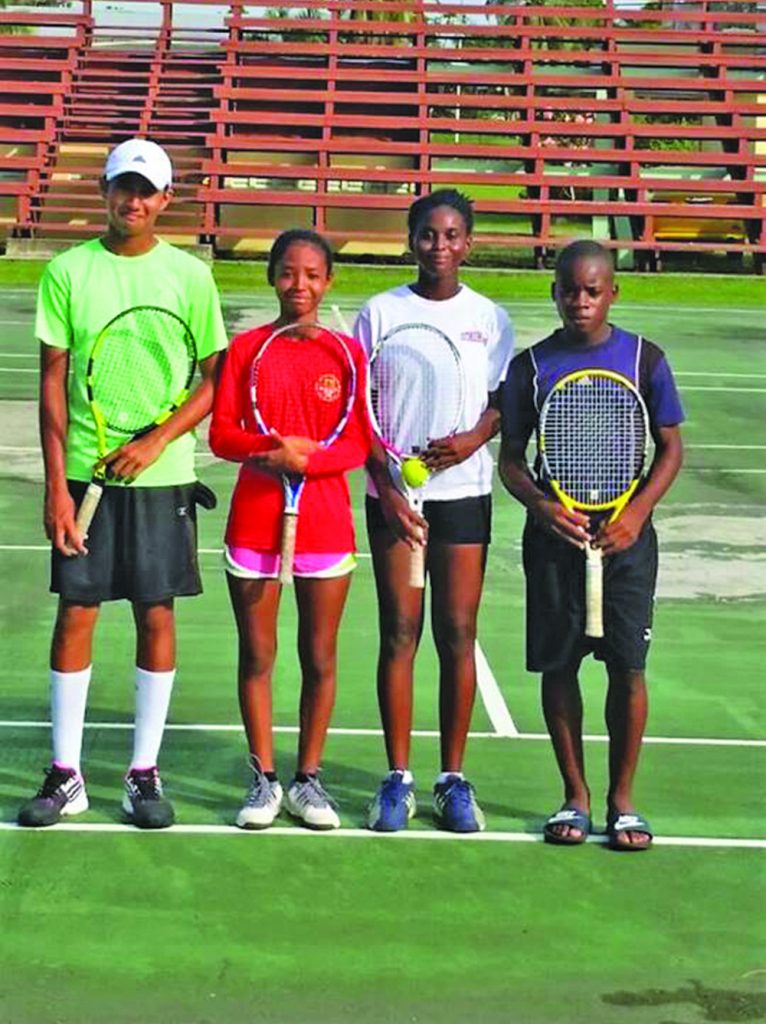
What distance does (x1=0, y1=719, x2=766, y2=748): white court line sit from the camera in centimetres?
712

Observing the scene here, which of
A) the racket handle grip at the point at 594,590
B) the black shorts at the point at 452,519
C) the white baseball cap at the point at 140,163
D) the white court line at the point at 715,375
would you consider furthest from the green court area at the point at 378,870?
the white court line at the point at 715,375

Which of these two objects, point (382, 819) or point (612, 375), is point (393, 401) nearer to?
point (612, 375)

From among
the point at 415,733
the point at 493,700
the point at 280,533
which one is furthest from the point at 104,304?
the point at 493,700

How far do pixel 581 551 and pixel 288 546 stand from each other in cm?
89

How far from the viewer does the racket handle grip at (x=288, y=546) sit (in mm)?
5715

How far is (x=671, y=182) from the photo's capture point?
29.9 m

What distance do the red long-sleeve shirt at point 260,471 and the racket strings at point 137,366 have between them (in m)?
0.16

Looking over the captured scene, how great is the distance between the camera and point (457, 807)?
601 centimetres

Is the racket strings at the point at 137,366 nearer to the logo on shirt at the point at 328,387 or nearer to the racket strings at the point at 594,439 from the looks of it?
the logo on shirt at the point at 328,387

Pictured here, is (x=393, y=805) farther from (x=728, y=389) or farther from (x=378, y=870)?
(x=728, y=389)

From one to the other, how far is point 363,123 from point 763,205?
6.57 m

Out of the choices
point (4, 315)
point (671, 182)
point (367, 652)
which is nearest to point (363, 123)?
point (671, 182)

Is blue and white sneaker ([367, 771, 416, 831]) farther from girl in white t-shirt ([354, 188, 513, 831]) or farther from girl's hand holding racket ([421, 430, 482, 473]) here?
girl's hand holding racket ([421, 430, 482, 473])

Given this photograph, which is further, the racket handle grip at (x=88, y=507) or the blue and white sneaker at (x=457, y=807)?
the blue and white sneaker at (x=457, y=807)
